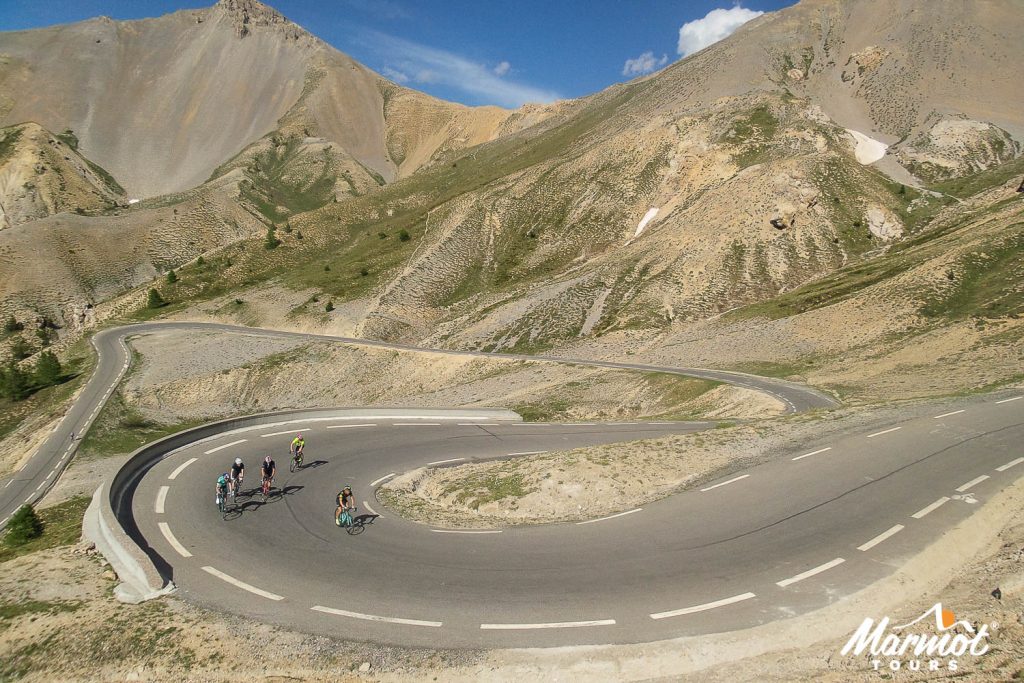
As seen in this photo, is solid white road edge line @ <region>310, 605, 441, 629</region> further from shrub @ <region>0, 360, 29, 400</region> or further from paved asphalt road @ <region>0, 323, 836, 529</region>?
shrub @ <region>0, 360, 29, 400</region>

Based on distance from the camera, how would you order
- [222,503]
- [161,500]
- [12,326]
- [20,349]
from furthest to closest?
[12,326] → [20,349] → [161,500] → [222,503]

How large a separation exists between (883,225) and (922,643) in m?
71.8

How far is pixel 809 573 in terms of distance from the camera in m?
13.7

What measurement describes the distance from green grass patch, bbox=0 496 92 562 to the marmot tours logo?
23122 millimetres

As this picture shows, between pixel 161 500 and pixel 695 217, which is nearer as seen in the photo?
pixel 161 500

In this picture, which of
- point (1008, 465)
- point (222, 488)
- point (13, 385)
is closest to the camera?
point (1008, 465)

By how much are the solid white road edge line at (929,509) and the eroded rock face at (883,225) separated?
61348mm

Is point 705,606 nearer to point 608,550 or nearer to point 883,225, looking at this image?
point 608,550

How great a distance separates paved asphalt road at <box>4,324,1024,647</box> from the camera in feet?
42.0

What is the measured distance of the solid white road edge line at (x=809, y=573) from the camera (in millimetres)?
13367

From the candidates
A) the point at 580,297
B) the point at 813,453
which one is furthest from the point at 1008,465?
the point at 580,297

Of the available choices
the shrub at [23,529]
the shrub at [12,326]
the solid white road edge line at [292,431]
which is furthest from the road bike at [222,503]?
the shrub at [12,326]

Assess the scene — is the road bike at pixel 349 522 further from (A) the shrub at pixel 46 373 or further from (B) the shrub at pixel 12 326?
(B) the shrub at pixel 12 326

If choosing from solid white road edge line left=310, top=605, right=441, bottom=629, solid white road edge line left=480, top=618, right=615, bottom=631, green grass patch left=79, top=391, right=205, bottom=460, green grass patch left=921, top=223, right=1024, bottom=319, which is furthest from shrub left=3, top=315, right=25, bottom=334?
green grass patch left=921, top=223, right=1024, bottom=319
